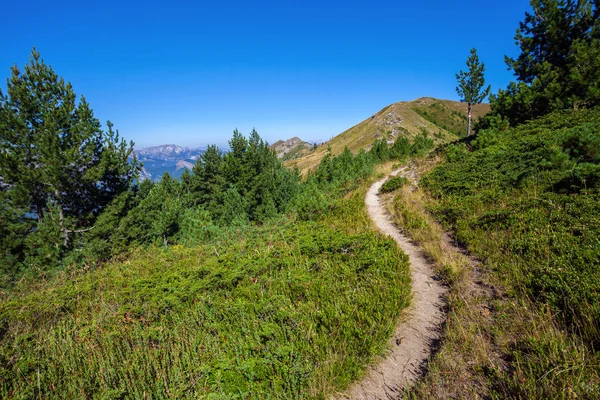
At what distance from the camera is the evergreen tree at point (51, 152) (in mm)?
13828

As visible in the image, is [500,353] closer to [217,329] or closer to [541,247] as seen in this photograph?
[541,247]

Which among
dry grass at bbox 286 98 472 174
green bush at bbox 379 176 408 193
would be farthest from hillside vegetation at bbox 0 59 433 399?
dry grass at bbox 286 98 472 174

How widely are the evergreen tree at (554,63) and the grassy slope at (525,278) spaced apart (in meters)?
10.3

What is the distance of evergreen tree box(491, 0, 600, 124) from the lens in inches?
599

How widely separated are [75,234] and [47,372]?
15.7m

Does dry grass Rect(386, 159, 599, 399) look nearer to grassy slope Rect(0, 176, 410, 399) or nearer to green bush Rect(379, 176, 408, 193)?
grassy slope Rect(0, 176, 410, 399)

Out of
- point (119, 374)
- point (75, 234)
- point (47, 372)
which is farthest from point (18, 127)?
point (119, 374)

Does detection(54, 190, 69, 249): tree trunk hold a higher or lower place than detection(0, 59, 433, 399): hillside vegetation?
higher

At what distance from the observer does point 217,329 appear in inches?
168

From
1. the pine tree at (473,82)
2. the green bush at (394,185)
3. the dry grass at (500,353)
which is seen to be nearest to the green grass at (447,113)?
the pine tree at (473,82)

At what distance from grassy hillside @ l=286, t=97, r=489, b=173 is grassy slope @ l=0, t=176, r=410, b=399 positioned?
6838 cm

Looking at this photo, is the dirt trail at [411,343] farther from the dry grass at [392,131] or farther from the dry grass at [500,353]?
the dry grass at [392,131]

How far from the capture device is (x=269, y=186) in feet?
93.7

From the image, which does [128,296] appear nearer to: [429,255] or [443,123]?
[429,255]
